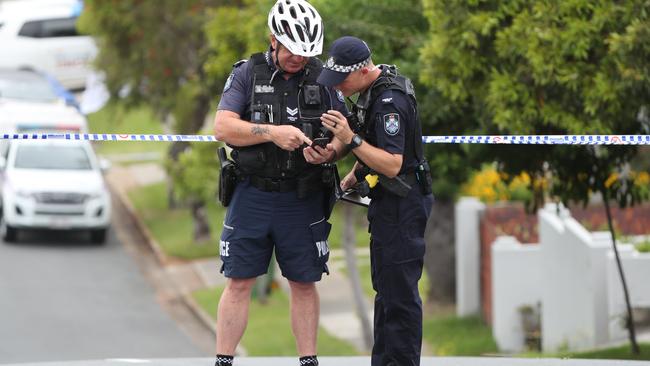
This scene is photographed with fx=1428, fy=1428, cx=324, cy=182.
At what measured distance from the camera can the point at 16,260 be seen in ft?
76.3

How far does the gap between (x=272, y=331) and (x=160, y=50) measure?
6.25 metres

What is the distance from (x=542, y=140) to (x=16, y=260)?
16326 mm

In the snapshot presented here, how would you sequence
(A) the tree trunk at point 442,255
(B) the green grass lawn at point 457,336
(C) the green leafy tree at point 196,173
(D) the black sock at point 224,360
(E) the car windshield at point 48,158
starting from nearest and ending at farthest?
1. (D) the black sock at point 224,360
2. (B) the green grass lawn at point 457,336
3. (C) the green leafy tree at point 196,173
4. (A) the tree trunk at point 442,255
5. (E) the car windshield at point 48,158

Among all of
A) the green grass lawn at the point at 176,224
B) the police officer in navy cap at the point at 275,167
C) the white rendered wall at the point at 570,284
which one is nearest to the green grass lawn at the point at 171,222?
the green grass lawn at the point at 176,224

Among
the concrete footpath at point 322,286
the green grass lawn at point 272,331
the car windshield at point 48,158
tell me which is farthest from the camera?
the car windshield at point 48,158

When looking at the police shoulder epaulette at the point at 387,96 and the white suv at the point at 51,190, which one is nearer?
the police shoulder epaulette at the point at 387,96

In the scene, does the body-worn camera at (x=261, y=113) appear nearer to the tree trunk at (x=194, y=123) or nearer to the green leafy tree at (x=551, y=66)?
the green leafy tree at (x=551, y=66)

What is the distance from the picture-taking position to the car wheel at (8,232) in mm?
24344

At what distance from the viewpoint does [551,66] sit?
10.4m

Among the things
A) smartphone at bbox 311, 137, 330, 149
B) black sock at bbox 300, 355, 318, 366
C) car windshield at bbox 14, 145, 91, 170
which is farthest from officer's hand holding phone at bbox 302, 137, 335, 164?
car windshield at bbox 14, 145, 91, 170

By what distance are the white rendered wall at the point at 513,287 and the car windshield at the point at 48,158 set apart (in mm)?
9299

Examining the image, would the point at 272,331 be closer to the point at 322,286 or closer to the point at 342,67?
the point at 322,286

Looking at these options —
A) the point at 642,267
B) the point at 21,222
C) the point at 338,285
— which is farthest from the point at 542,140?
the point at 21,222

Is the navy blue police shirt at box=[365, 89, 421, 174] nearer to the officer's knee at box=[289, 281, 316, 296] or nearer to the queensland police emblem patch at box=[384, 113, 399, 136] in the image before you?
the queensland police emblem patch at box=[384, 113, 399, 136]
